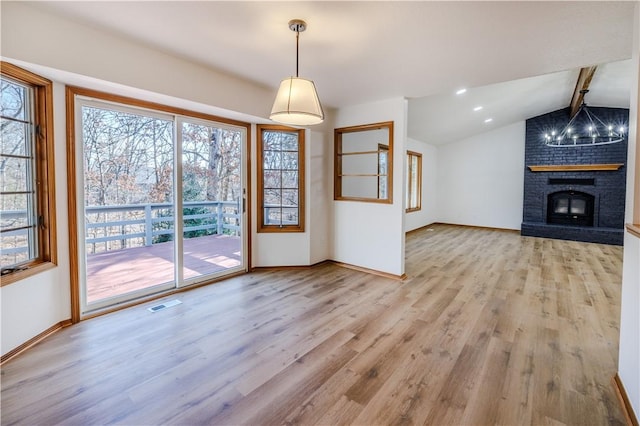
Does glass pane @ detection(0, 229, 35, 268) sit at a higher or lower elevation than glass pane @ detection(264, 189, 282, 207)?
lower

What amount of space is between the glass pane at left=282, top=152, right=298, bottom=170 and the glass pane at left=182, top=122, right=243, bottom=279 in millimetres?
633

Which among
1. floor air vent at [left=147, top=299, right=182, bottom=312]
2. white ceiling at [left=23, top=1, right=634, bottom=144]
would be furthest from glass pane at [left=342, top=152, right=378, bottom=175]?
floor air vent at [left=147, top=299, right=182, bottom=312]

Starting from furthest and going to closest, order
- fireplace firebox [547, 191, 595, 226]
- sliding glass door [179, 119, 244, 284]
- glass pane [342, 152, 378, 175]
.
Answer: fireplace firebox [547, 191, 595, 226]
glass pane [342, 152, 378, 175]
sliding glass door [179, 119, 244, 284]

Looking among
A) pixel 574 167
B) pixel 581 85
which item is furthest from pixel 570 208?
pixel 581 85

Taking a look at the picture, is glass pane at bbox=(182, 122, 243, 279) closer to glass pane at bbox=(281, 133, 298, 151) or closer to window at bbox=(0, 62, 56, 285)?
glass pane at bbox=(281, 133, 298, 151)

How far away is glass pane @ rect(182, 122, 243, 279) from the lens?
3.51 metres

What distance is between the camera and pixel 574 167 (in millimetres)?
7176

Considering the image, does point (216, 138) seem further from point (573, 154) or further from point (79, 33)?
point (573, 154)

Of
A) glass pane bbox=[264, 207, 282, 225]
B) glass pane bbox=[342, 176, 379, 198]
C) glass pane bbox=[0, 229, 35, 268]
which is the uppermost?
glass pane bbox=[342, 176, 379, 198]

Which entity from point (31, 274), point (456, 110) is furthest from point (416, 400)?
point (456, 110)

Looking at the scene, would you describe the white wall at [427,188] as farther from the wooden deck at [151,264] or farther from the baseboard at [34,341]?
the baseboard at [34,341]

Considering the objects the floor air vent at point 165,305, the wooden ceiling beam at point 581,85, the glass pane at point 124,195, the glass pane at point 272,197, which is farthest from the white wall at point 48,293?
the wooden ceiling beam at point 581,85

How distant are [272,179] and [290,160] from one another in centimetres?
39

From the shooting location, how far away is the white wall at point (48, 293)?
A: 208cm
